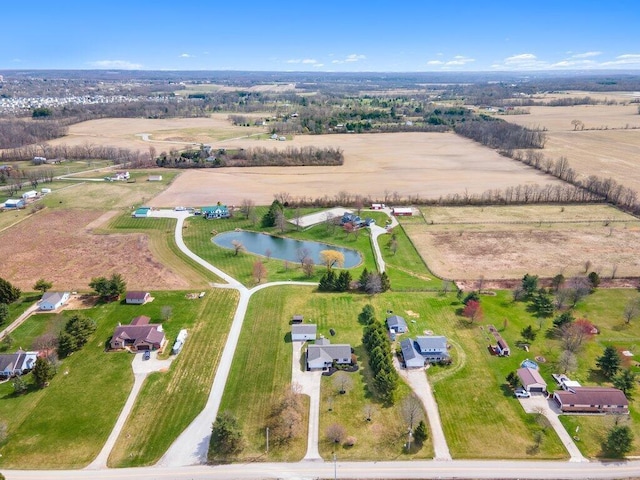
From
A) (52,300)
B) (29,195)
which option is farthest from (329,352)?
(29,195)

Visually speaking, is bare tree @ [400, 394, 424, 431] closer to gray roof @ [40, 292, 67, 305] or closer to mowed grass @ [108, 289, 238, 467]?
mowed grass @ [108, 289, 238, 467]

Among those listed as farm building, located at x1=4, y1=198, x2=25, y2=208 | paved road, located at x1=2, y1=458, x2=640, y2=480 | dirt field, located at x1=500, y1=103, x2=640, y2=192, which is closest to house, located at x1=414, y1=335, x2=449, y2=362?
paved road, located at x1=2, y1=458, x2=640, y2=480

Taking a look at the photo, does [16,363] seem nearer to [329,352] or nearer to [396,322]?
[329,352]

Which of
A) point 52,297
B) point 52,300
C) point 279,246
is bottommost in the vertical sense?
point 279,246

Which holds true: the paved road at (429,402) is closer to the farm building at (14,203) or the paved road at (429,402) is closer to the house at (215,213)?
the house at (215,213)

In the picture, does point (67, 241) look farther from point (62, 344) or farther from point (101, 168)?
point (101, 168)

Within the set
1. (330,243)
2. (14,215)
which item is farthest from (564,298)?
(14,215)
